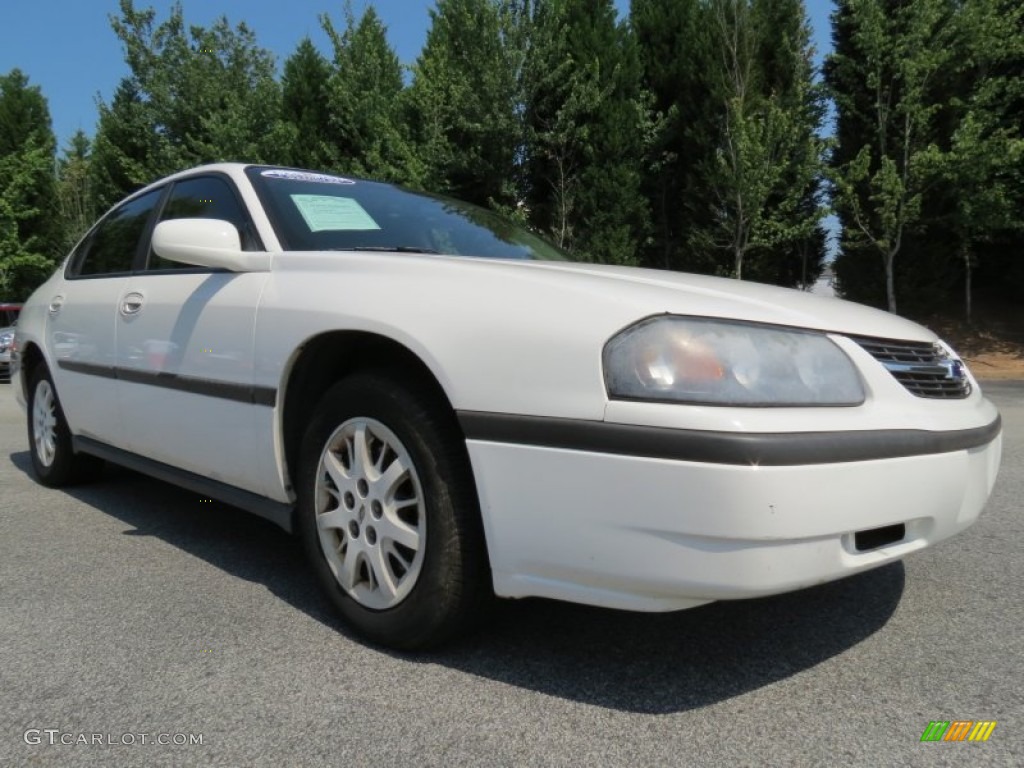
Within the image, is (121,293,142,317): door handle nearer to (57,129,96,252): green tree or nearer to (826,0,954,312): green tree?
(826,0,954,312): green tree

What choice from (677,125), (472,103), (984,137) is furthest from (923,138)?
(472,103)

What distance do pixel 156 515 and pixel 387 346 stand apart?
2.12m

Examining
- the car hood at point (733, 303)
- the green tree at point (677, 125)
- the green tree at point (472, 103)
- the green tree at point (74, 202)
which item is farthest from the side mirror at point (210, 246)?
the green tree at point (74, 202)

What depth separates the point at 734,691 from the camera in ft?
6.28

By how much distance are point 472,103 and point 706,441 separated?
52.9 feet

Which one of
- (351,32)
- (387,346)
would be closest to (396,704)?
(387,346)

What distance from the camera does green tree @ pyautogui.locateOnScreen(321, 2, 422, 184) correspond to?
1759 centimetres

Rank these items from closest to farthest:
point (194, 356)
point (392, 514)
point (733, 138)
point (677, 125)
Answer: point (392, 514) → point (194, 356) → point (733, 138) → point (677, 125)

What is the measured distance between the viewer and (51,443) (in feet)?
14.1

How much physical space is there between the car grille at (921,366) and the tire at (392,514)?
109cm

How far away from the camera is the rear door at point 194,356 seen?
258 centimetres

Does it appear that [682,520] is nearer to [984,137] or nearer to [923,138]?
[923,138]

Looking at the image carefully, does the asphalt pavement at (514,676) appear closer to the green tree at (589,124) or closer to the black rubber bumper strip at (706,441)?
the black rubber bumper strip at (706,441)

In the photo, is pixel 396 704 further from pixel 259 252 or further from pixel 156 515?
pixel 156 515
